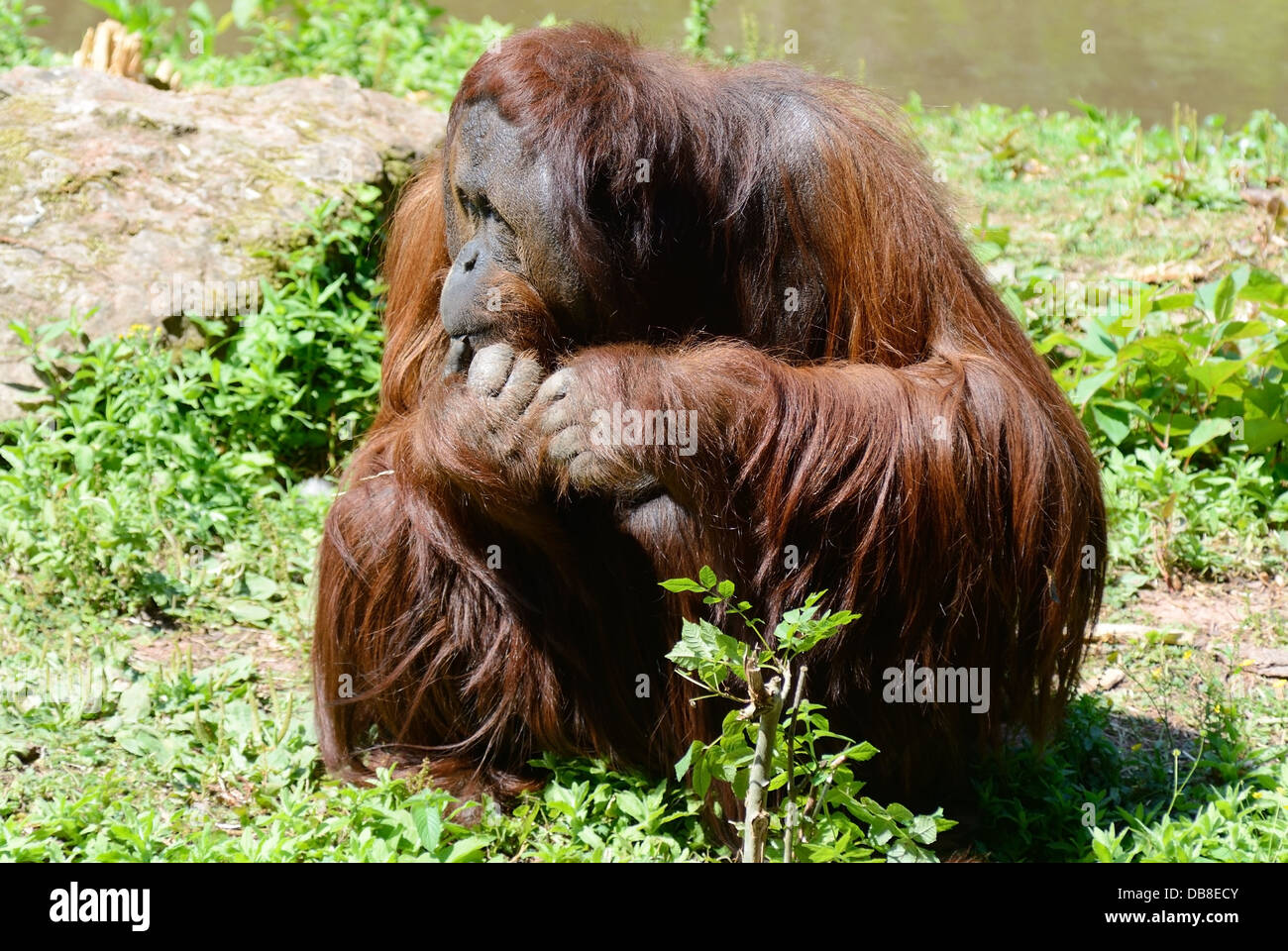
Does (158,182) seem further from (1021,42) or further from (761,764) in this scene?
(1021,42)

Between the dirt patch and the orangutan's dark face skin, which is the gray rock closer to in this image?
the dirt patch

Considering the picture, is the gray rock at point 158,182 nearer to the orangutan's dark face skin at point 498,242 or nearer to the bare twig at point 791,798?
the orangutan's dark face skin at point 498,242

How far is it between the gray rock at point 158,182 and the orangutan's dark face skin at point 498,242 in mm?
1916

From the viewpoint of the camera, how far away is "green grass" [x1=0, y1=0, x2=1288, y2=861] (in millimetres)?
2932

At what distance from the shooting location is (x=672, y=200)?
286cm

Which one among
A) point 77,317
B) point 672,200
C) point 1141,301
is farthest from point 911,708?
point 77,317

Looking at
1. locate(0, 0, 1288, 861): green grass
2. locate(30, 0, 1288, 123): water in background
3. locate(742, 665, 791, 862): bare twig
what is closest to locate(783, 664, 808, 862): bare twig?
locate(742, 665, 791, 862): bare twig

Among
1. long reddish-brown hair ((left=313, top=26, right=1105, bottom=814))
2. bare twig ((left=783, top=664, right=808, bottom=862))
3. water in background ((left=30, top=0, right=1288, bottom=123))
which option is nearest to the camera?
bare twig ((left=783, top=664, right=808, bottom=862))

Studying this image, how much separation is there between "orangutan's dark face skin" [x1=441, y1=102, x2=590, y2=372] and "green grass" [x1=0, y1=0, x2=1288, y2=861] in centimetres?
95

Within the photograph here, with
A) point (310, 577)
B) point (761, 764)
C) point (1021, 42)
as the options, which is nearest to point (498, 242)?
point (761, 764)

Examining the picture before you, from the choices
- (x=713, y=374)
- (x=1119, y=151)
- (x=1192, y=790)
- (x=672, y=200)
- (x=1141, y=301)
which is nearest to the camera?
(x=713, y=374)

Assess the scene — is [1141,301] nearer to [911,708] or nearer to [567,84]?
[911,708]
